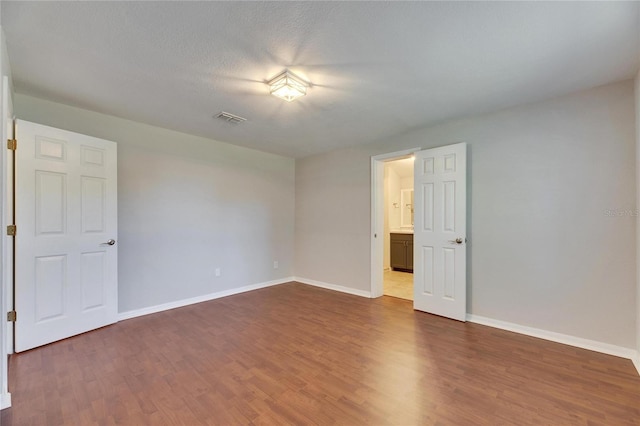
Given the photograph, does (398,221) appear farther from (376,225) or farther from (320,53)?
(320,53)

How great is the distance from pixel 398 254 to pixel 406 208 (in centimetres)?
130

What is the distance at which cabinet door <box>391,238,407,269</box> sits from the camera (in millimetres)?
6134

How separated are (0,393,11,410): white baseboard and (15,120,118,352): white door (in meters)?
0.96

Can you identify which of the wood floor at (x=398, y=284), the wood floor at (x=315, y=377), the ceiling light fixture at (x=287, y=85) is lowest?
the wood floor at (x=398, y=284)

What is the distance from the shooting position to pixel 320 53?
1950 mm

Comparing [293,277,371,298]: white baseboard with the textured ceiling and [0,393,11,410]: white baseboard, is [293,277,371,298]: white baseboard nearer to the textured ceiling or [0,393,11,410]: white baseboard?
the textured ceiling

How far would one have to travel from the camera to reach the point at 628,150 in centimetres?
236

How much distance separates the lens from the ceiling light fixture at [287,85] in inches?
88.3

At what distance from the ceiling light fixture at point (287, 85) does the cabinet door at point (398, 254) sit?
4.62 metres

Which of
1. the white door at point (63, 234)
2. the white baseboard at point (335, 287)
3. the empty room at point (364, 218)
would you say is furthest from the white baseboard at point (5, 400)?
the white baseboard at point (335, 287)

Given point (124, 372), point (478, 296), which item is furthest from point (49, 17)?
point (478, 296)

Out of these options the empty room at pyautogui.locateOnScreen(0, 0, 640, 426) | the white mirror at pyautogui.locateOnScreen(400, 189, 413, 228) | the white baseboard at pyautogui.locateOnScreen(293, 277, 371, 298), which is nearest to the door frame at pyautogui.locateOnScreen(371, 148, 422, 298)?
the empty room at pyautogui.locateOnScreen(0, 0, 640, 426)

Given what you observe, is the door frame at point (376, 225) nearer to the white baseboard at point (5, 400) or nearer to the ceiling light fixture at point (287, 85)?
the ceiling light fixture at point (287, 85)

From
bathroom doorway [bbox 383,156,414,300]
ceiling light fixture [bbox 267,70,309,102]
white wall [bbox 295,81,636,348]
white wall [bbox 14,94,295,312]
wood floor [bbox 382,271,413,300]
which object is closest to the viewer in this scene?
ceiling light fixture [bbox 267,70,309,102]
